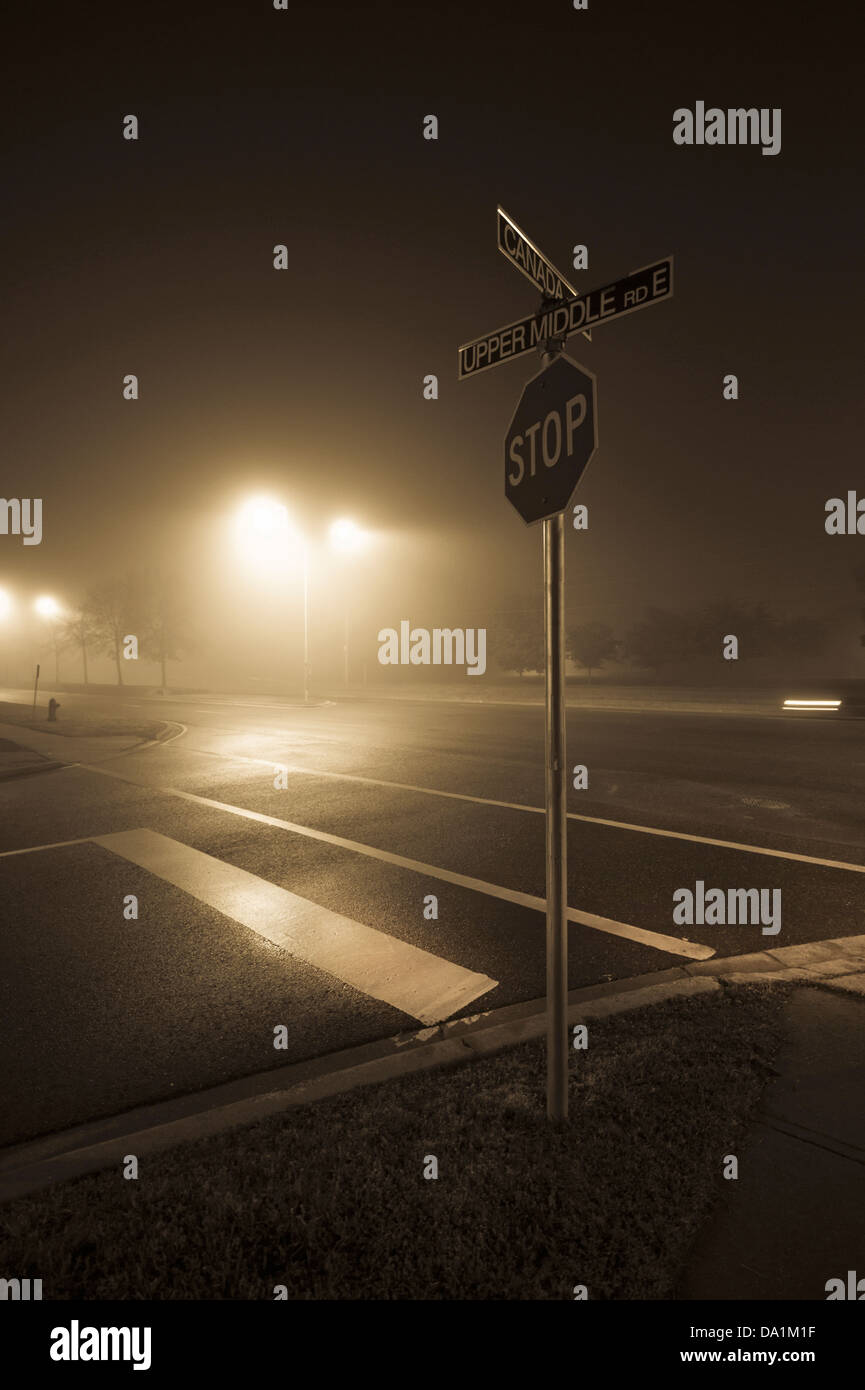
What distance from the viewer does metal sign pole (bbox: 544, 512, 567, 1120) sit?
269 centimetres

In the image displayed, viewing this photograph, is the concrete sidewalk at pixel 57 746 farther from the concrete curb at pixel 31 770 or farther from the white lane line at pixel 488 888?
the white lane line at pixel 488 888

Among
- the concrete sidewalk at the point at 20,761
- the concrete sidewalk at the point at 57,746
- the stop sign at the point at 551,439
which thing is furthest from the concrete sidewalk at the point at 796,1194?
the concrete sidewalk at the point at 57,746

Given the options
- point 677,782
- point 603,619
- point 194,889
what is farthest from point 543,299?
point 603,619

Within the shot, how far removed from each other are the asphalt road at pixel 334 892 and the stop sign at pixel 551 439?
295cm

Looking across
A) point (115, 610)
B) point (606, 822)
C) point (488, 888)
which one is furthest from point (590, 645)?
point (488, 888)

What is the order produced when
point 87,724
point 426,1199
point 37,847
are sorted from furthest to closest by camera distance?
point 87,724, point 37,847, point 426,1199

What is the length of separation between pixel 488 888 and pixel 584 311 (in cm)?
488

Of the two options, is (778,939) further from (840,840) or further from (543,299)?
(543,299)

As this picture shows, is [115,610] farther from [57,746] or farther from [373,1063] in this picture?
[373,1063]

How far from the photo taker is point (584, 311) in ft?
9.24

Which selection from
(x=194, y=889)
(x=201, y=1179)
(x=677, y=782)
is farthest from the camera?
(x=677, y=782)

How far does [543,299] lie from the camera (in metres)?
3.05

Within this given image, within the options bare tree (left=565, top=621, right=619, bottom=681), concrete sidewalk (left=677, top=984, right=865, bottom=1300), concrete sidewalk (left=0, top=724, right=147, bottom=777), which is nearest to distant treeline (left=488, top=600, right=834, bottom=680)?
bare tree (left=565, top=621, right=619, bottom=681)

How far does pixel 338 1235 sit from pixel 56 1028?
246cm
